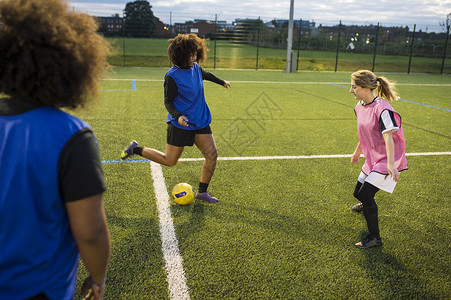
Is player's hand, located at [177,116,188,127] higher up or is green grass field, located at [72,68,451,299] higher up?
player's hand, located at [177,116,188,127]

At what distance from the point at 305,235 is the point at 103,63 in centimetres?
288

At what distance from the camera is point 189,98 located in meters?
4.04

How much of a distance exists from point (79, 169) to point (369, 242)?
10.2 feet

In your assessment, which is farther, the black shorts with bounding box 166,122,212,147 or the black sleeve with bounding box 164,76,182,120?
the black shorts with bounding box 166,122,212,147

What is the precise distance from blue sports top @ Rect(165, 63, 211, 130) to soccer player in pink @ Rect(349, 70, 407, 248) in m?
1.72

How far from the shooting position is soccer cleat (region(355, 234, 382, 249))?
3.44m

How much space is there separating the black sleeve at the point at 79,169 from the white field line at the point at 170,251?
1.78 metres

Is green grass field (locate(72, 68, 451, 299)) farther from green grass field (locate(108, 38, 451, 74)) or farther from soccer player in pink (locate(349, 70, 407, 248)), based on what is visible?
green grass field (locate(108, 38, 451, 74))

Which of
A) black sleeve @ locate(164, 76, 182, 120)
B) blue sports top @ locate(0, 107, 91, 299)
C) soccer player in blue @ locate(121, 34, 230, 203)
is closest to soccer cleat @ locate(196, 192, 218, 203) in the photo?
soccer player in blue @ locate(121, 34, 230, 203)

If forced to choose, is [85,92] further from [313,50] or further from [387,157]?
[313,50]

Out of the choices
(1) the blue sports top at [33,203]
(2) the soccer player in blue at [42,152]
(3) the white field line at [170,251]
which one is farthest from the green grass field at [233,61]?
(1) the blue sports top at [33,203]

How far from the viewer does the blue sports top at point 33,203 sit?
3.64 ft

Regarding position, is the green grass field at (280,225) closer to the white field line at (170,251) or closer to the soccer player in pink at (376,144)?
the white field line at (170,251)

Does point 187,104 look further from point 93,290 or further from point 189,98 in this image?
point 93,290
